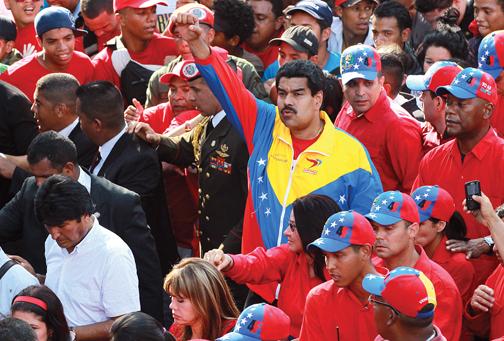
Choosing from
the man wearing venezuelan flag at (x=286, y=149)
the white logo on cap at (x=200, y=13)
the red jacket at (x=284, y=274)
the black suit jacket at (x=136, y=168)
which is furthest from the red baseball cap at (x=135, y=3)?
the red jacket at (x=284, y=274)

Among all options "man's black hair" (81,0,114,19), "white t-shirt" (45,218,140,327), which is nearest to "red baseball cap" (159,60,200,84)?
"white t-shirt" (45,218,140,327)

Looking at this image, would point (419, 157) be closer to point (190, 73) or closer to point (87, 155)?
point (190, 73)

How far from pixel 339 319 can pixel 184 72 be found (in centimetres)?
273

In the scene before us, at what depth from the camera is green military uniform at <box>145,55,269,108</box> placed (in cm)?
956

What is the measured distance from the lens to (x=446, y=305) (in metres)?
6.90

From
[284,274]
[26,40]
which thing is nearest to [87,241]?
[284,274]

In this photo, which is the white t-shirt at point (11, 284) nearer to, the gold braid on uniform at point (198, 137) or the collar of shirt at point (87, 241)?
the collar of shirt at point (87, 241)

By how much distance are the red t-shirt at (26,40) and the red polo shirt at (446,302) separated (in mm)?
5581

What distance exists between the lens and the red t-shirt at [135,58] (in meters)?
10.5

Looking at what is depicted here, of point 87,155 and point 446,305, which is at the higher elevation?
point 87,155

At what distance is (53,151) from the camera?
793 centimetres

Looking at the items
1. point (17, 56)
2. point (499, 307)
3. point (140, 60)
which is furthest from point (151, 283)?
point (17, 56)

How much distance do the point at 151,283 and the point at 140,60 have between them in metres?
3.12

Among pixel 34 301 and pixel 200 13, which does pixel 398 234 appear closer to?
pixel 34 301
